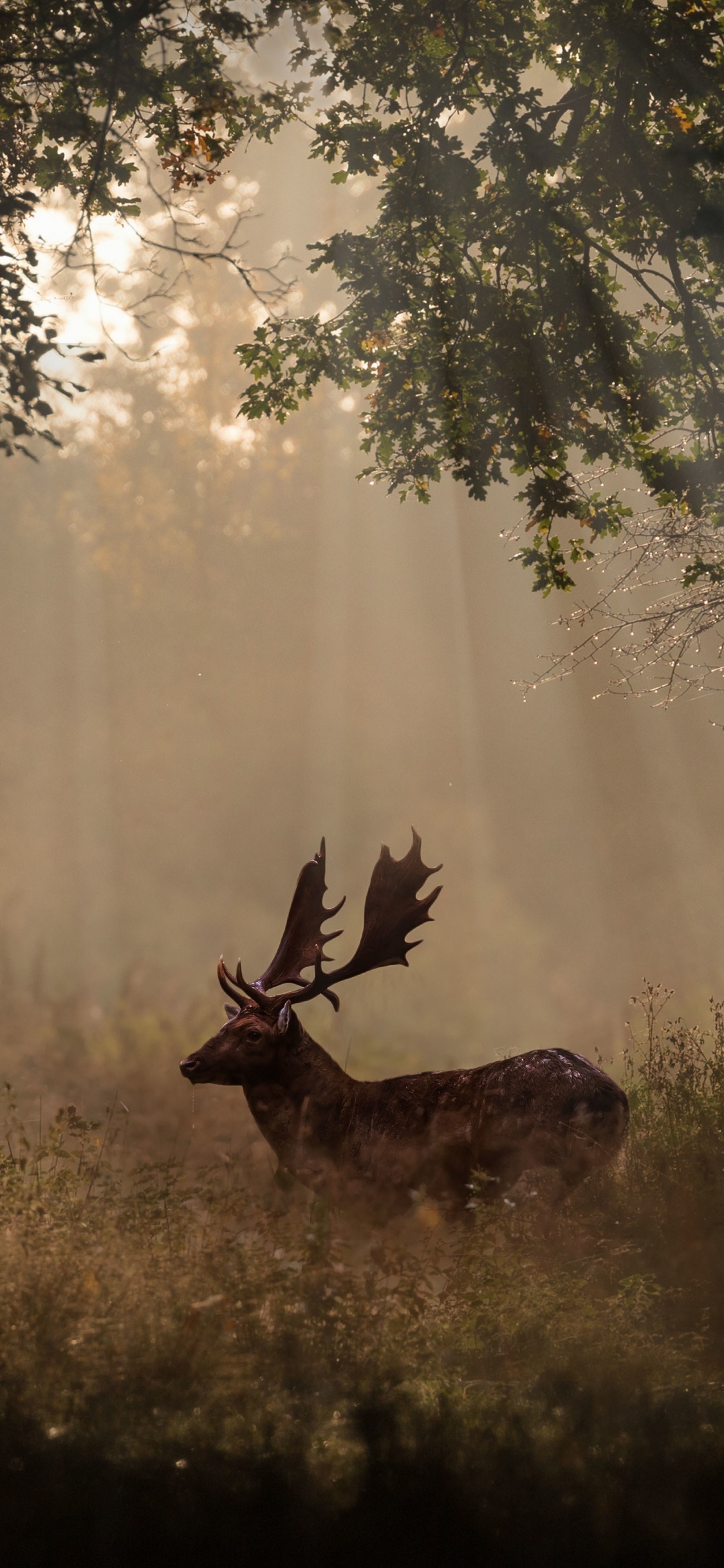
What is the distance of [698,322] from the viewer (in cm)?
714

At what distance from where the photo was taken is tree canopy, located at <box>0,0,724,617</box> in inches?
252

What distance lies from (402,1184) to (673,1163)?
5.52 ft

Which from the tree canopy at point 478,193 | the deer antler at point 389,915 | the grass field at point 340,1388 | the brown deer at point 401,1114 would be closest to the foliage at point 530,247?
the tree canopy at point 478,193

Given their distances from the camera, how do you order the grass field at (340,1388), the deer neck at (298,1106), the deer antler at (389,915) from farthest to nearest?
the deer antler at (389,915), the deer neck at (298,1106), the grass field at (340,1388)

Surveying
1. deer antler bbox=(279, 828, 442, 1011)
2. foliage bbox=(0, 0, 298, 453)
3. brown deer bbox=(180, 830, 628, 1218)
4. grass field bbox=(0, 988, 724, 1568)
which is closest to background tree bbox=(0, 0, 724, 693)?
foliage bbox=(0, 0, 298, 453)

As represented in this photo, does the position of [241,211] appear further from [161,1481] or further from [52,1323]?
[161,1481]

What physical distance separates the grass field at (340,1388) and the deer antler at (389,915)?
6.09 ft

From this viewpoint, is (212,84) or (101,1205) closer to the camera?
(101,1205)

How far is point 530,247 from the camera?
7.10 metres

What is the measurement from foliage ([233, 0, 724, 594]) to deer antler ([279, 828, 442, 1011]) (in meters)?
2.28

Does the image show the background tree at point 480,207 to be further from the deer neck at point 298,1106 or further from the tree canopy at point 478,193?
the deer neck at point 298,1106

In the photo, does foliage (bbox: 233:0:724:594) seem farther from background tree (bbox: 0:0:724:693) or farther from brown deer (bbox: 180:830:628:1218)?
brown deer (bbox: 180:830:628:1218)

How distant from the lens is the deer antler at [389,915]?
6.43m

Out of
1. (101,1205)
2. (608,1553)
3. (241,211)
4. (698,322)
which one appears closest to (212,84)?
(241,211)
